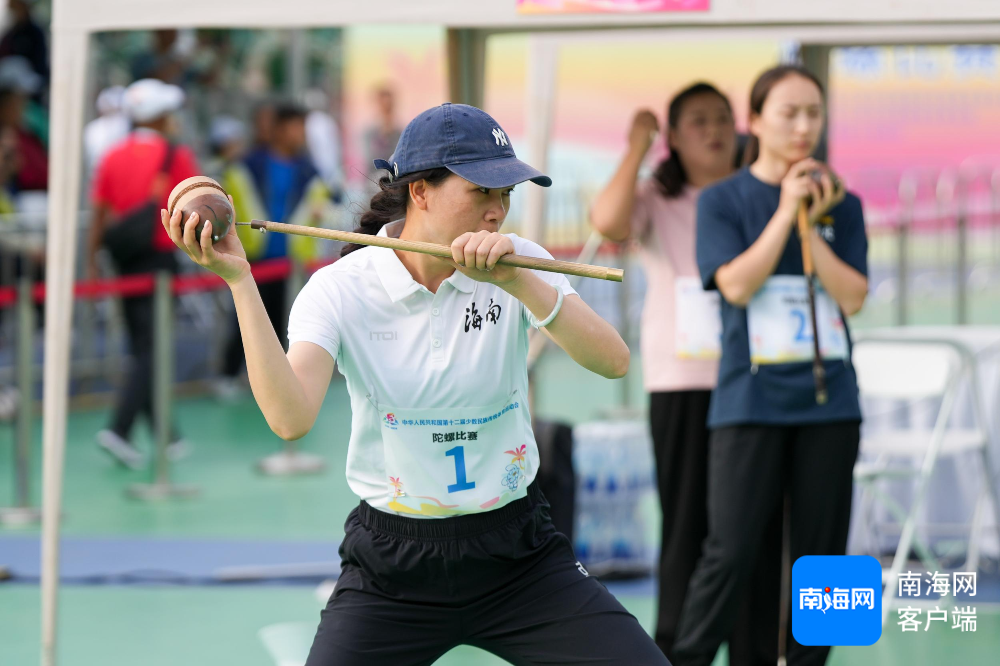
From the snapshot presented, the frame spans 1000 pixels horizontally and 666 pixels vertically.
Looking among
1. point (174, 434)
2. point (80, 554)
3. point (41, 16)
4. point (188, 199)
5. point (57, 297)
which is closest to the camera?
point (188, 199)

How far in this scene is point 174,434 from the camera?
7.24 meters

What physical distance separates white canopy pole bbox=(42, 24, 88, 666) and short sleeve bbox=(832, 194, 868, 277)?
2.10 meters

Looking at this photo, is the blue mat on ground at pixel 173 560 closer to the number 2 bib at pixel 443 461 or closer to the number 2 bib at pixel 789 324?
the number 2 bib at pixel 789 324

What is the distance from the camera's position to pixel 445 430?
2299 mm

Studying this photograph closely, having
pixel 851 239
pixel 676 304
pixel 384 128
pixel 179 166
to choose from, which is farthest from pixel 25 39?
pixel 851 239

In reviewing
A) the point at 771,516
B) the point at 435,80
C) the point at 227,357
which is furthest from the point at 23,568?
the point at 435,80

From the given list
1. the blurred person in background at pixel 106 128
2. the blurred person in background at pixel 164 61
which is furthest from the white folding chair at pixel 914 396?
the blurred person in background at pixel 106 128

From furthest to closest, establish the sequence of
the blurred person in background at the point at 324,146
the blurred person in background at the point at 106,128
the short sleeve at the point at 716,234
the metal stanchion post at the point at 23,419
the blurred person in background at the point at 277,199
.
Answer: the blurred person in background at the point at 324,146, the blurred person in background at the point at 106,128, the blurred person in background at the point at 277,199, the metal stanchion post at the point at 23,419, the short sleeve at the point at 716,234

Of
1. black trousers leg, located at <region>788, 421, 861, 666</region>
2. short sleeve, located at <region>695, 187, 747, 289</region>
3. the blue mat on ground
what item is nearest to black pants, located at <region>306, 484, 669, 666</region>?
black trousers leg, located at <region>788, 421, 861, 666</region>

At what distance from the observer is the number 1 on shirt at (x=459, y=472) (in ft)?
7.52

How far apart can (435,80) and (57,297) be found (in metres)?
9.85

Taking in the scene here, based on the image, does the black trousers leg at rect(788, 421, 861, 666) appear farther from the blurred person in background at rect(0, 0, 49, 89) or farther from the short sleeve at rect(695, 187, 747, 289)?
the blurred person in background at rect(0, 0, 49, 89)

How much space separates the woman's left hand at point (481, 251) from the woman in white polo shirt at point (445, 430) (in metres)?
0.13

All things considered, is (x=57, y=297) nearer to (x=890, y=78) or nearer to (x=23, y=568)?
(x=23, y=568)
